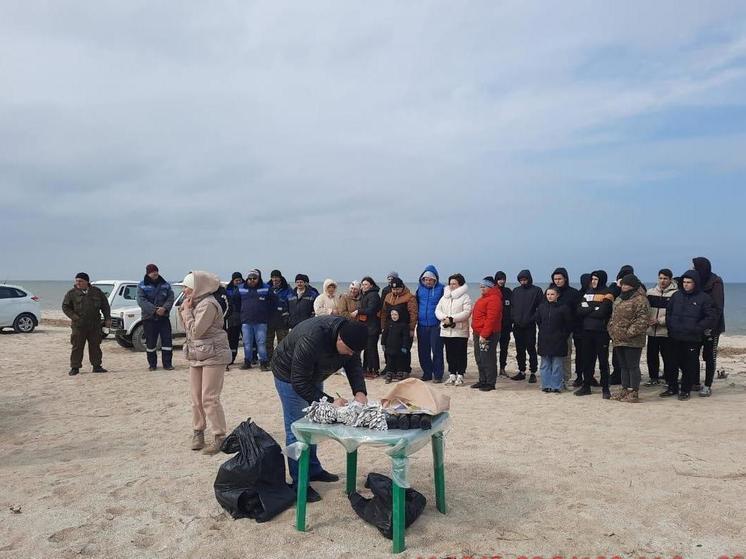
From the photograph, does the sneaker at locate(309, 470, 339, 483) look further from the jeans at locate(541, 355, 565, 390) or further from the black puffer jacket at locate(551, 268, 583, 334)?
the black puffer jacket at locate(551, 268, 583, 334)

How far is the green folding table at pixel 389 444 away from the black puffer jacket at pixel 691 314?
5.42 metres

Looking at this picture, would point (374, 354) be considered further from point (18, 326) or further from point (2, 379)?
point (18, 326)

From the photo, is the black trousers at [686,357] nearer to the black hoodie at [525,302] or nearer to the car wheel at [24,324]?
the black hoodie at [525,302]

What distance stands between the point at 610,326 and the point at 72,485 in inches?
268

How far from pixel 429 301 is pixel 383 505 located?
20.5 feet

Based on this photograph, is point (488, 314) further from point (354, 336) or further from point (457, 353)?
point (354, 336)

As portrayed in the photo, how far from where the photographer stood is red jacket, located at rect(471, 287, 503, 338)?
921 centimetres

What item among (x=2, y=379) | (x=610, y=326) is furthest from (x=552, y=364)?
(x=2, y=379)

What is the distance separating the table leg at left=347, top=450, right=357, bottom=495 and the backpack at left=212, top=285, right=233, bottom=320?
5.93 meters

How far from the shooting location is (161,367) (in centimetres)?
1147

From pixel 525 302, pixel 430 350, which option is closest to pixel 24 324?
pixel 430 350

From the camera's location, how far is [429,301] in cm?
1017

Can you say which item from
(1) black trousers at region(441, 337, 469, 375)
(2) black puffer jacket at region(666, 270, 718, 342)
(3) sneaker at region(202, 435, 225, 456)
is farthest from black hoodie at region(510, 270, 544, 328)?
(3) sneaker at region(202, 435, 225, 456)

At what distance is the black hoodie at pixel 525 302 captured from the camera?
9688 mm
